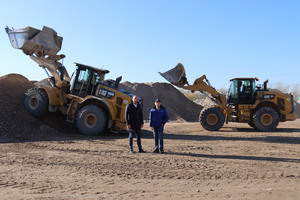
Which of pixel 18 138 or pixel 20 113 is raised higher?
pixel 20 113

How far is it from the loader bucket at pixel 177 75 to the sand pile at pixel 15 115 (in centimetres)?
627

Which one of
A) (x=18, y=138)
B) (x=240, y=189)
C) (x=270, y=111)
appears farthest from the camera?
(x=270, y=111)

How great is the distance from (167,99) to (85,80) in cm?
1667

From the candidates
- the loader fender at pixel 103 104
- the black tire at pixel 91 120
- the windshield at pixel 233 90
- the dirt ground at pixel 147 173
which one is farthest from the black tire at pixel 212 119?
the dirt ground at pixel 147 173

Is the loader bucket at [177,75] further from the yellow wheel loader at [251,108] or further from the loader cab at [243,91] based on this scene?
the loader cab at [243,91]

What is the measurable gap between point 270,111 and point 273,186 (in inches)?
388

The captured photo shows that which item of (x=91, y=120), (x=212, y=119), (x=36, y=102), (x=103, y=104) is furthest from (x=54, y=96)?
(x=212, y=119)

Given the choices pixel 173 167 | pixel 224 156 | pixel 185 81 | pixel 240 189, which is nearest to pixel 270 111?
pixel 185 81

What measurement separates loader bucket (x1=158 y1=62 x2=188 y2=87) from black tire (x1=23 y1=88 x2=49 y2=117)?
19.5ft

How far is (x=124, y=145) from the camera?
9219 mm

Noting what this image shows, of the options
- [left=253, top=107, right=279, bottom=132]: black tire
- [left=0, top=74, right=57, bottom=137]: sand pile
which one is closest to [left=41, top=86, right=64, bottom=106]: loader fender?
[left=0, top=74, right=57, bottom=137]: sand pile

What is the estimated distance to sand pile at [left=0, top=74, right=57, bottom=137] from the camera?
1141 cm

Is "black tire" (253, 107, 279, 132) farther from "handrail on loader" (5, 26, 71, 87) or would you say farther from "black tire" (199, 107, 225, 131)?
"handrail on loader" (5, 26, 71, 87)

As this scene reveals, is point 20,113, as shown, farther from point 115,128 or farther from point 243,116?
point 243,116
